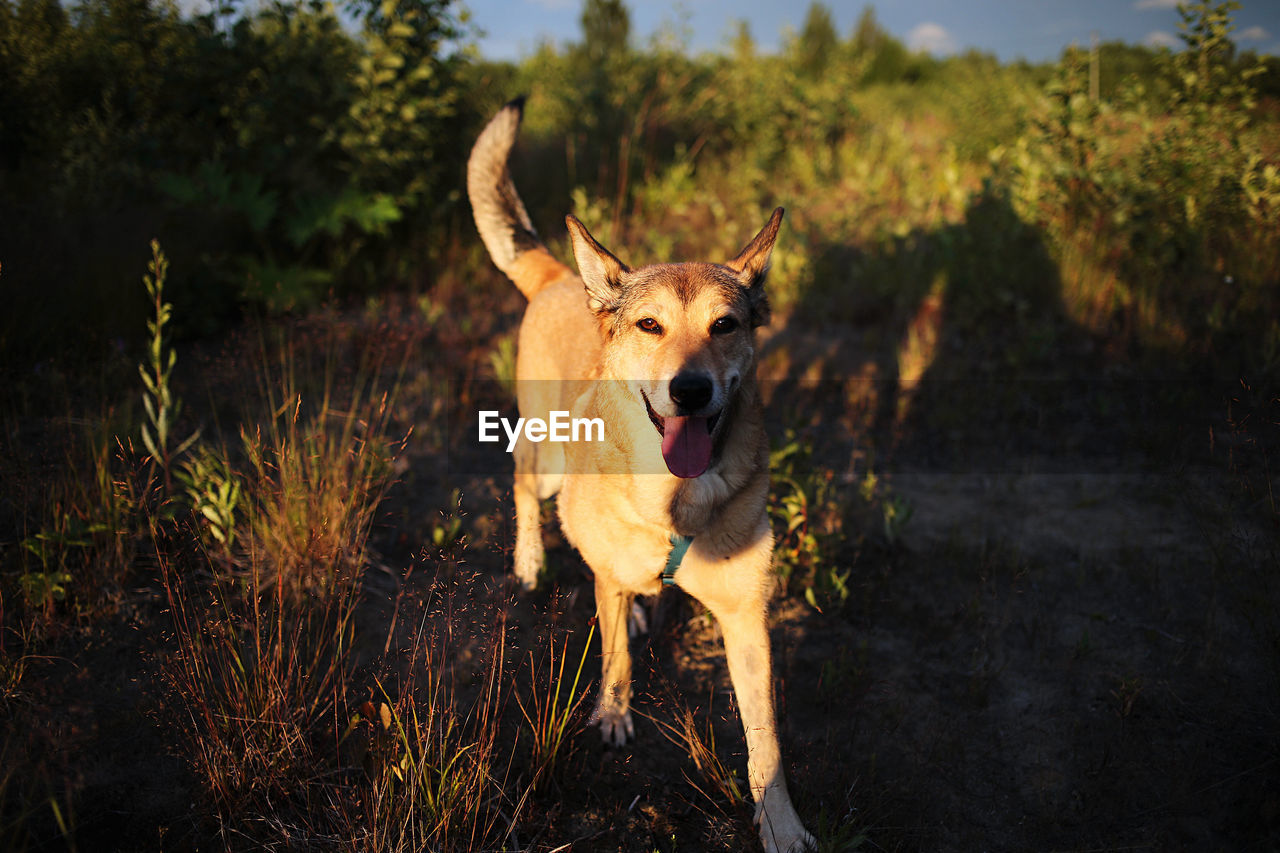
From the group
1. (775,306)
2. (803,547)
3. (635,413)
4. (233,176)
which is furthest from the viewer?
(775,306)

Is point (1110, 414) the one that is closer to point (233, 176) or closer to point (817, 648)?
point (817, 648)

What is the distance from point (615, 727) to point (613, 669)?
0.76 feet

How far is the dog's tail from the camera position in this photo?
4328 millimetres

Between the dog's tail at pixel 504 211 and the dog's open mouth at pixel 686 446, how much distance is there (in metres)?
2.02

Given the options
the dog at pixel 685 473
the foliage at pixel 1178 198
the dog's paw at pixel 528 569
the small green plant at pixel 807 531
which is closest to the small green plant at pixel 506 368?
the dog's paw at pixel 528 569

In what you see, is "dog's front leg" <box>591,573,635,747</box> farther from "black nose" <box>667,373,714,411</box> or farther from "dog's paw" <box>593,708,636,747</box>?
"black nose" <box>667,373,714,411</box>

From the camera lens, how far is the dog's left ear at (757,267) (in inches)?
115

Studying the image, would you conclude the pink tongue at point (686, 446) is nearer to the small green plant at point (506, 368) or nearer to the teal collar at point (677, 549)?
the teal collar at point (677, 549)

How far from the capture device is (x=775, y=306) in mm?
6809

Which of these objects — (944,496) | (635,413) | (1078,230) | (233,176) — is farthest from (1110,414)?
(233,176)

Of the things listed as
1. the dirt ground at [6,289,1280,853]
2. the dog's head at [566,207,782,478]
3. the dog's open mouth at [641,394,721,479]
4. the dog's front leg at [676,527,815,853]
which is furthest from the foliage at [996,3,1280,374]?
the dog's open mouth at [641,394,721,479]

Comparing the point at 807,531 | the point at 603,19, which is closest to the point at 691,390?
the point at 807,531

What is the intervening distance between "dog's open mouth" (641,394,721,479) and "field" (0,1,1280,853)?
76 centimetres

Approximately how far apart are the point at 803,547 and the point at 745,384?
1.31m
